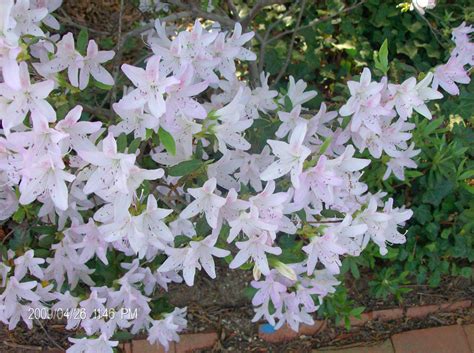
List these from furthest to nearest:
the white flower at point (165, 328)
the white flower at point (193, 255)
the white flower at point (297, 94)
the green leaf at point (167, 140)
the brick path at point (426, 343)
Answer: the brick path at point (426, 343), the white flower at point (165, 328), the white flower at point (297, 94), the white flower at point (193, 255), the green leaf at point (167, 140)

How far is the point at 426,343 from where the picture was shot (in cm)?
231

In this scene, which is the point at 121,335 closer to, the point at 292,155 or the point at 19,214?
the point at 19,214

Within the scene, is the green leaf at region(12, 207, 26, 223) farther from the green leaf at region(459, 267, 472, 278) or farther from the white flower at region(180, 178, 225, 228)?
the green leaf at region(459, 267, 472, 278)

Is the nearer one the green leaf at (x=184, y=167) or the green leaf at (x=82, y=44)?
the green leaf at (x=184, y=167)

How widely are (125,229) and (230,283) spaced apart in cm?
107

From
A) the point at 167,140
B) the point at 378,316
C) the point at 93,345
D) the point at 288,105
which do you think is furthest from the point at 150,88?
the point at 378,316

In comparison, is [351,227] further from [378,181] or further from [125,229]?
[378,181]

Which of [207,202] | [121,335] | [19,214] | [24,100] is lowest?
[121,335]

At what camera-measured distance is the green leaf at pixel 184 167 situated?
1461 millimetres

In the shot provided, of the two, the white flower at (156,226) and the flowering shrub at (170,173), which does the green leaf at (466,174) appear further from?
the white flower at (156,226)

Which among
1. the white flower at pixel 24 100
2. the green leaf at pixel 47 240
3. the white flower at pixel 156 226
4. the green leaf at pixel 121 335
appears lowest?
the green leaf at pixel 121 335

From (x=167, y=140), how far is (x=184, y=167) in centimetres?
10

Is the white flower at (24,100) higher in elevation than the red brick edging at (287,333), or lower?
higher

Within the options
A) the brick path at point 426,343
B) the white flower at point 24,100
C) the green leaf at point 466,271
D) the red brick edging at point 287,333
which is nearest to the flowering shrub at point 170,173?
the white flower at point 24,100
